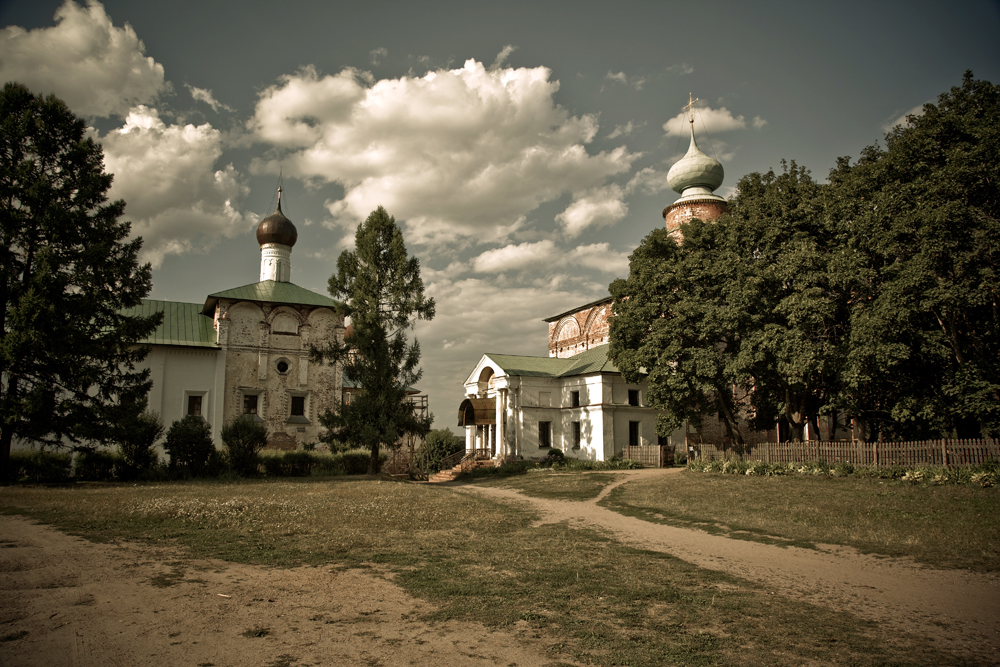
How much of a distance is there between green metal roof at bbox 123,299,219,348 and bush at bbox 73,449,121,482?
9.18m

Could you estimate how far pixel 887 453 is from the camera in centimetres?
1877

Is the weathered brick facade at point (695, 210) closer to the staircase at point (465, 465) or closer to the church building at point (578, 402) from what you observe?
the church building at point (578, 402)

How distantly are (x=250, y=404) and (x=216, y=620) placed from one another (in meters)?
28.3

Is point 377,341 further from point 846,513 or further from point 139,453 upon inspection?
point 846,513

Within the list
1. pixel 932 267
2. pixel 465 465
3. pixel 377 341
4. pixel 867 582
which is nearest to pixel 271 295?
pixel 377 341

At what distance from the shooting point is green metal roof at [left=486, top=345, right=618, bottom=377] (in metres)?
33.9

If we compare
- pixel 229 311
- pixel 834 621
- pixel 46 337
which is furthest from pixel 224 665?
pixel 229 311

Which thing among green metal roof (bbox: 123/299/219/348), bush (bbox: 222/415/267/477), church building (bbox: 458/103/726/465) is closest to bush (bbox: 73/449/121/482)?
bush (bbox: 222/415/267/477)

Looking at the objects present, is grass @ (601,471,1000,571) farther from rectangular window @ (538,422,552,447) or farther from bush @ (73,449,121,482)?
bush @ (73,449,121,482)

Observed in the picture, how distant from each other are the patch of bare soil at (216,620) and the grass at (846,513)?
26.5ft

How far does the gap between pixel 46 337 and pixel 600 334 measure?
29667mm

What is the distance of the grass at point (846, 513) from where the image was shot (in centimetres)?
1050

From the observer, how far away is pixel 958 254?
17203 millimetres

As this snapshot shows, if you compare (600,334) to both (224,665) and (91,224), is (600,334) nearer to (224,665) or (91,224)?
(91,224)
